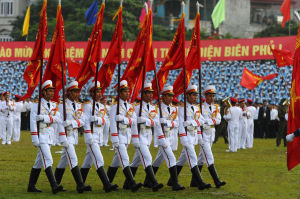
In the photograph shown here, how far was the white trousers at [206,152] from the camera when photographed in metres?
13.0

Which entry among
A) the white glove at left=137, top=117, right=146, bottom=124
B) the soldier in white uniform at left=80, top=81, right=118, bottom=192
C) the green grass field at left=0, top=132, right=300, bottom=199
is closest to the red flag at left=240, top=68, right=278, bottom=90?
the green grass field at left=0, top=132, right=300, bottom=199

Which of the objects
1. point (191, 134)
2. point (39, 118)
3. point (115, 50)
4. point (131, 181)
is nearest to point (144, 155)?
point (131, 181)

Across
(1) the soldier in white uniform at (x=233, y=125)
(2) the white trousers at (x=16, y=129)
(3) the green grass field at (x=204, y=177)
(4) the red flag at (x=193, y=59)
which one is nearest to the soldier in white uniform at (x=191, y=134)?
(3) the green grass field at (x=204, y=177)

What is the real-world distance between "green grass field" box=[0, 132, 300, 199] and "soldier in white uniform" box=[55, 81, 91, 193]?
32cm

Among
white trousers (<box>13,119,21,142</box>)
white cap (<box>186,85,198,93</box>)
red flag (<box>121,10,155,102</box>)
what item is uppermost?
red flag (<box>121,10,155,102</box>)

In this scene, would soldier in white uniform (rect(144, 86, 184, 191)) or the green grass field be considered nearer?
the green grass field

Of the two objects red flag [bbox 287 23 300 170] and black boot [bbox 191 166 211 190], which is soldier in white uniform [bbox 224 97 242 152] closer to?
black boot [bbox 191 166 211 190]

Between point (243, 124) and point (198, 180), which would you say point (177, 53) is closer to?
point (198, 180)

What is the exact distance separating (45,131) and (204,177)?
14.9ft

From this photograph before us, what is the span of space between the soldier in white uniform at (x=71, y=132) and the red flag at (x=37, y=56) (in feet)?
2.80

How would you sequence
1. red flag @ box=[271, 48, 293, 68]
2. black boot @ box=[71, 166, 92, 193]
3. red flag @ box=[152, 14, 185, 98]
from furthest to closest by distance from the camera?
red flag @ box=[271, 48, 293, 68] < red flag @ box=[152, 14, 185, 98] < black boot @ box=[71, 166, 92, 193]

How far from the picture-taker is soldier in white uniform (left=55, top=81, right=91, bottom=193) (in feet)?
39.3

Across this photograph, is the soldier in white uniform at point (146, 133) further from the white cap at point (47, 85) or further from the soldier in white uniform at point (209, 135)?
the white cap at point (47, 85)

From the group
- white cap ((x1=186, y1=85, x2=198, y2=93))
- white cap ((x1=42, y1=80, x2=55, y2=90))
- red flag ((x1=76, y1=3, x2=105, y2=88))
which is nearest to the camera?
white cap ((x1=42, y1=80, x2=55, y2=90))
